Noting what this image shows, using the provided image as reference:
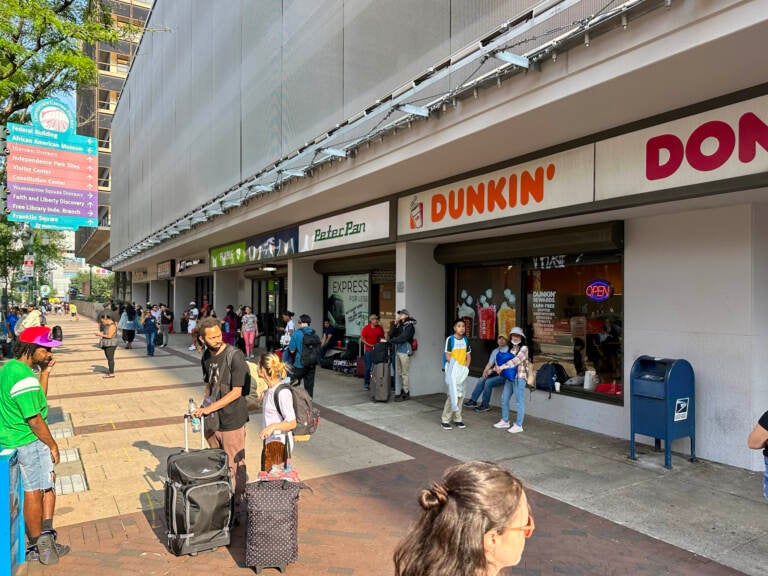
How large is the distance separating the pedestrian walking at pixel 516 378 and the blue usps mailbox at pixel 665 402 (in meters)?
1.71

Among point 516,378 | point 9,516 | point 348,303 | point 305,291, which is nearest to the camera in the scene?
point 9,516

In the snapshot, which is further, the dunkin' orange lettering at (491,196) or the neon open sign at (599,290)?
the neon open sign at (599,290)

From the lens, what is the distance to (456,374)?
26.3 feet

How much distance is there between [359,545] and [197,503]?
4.32 ft

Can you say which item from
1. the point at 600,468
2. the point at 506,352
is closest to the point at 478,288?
the point at 506,352

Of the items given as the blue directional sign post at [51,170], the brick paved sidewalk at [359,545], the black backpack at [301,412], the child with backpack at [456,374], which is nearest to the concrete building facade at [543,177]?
the child with backpack at [456,374]

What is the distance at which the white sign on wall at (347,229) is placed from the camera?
11109 millimetres

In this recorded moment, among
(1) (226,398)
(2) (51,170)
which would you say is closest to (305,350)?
(1) (226,398)

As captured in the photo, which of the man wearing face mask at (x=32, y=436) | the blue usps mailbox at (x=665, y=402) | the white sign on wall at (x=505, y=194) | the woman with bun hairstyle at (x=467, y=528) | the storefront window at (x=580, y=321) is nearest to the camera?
the woman with bun hairstyle at (x=467, y=528)

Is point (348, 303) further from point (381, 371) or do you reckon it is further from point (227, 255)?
point (227, 255)

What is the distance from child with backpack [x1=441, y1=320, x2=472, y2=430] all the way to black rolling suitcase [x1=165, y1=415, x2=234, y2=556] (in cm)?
441

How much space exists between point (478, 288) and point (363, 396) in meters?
3.16

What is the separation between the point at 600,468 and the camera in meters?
6.26

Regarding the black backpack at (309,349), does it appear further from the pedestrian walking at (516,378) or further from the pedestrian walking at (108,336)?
the pedestrian walking at (108,336)
